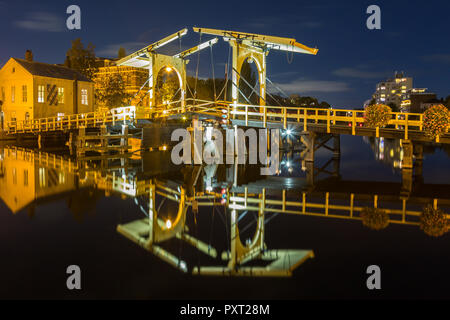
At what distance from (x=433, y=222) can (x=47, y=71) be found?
4120 cm

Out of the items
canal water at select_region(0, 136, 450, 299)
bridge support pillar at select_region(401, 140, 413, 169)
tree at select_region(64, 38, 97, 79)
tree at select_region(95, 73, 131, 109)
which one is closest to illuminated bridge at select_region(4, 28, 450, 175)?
bridge support pillar at select_region(401, 140, 413, 169)

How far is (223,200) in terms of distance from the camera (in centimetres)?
1196

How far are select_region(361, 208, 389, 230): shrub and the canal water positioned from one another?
185 millimetres

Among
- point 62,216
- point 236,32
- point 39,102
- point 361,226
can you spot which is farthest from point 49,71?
point 361,226

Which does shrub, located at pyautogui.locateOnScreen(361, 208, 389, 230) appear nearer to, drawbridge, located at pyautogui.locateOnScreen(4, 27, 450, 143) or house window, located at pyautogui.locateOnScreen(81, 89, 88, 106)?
drawbridge, located at pyautogui.locateOnScreen(4, 27, 450, 143)

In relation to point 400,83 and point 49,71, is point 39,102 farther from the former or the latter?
point 400,83

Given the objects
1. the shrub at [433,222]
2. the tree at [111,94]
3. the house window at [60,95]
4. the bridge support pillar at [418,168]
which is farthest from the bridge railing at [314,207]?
the tree at [111,94]

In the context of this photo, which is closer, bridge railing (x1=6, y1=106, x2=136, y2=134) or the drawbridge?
the drawbridge

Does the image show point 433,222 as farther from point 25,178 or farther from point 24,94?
point 24,94

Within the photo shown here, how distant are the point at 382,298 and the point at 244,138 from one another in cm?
2356

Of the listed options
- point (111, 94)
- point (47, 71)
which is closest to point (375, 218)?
point (47, 71)

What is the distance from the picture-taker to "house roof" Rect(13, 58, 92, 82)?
40.4m

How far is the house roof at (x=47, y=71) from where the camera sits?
4038 cm

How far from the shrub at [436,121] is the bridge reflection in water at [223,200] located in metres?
2.10
